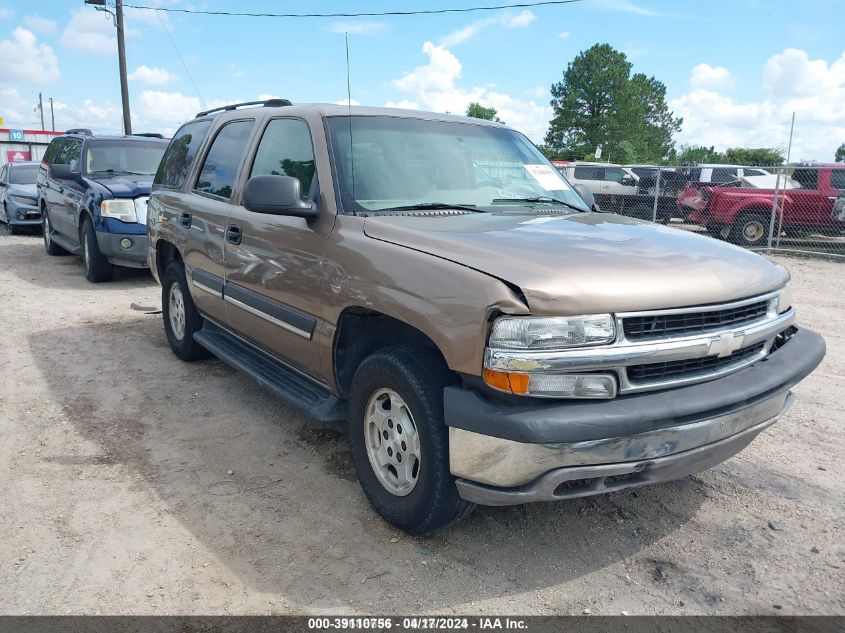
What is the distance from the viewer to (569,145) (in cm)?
6419

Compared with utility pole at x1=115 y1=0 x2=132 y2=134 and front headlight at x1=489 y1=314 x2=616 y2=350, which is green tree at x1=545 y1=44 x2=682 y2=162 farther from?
front headlight at x1=489 y1=314 x2=616 y2=350

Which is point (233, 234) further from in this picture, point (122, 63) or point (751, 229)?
point (122, 63)

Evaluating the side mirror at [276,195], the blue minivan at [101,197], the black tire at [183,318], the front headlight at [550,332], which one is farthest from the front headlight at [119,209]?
the front headlight at [550,332]

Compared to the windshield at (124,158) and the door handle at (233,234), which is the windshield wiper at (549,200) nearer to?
the door handle at (233,234)

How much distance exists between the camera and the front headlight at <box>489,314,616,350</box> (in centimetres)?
243

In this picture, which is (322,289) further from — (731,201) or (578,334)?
(731,201)

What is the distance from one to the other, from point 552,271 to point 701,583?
1.46 m

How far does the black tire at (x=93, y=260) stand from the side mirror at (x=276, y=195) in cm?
637

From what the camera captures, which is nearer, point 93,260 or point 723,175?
point 93,260

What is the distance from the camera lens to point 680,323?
8.64ft

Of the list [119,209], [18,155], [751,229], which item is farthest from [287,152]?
[18,155]

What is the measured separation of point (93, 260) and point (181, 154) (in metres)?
4.16

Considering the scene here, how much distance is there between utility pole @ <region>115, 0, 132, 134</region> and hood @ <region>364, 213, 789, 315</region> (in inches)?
837

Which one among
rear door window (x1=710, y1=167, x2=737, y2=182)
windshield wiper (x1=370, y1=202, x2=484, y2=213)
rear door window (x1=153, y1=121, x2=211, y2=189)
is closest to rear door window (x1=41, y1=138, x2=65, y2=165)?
rear door window (x1=153, y1=121, x2=211, y2=189)
